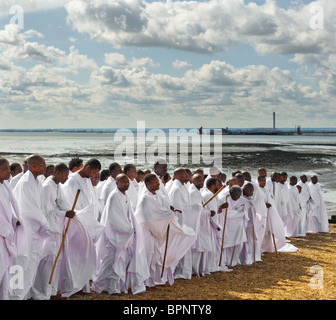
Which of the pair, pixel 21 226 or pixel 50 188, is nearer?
pixel 21 226

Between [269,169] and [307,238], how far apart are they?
3191 cm

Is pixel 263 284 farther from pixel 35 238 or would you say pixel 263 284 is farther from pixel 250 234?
pixel 35 238

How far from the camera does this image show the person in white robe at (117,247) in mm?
9641

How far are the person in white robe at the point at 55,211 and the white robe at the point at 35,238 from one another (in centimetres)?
12

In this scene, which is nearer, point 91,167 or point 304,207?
point 91,167

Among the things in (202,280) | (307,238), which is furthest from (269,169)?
(202,280)

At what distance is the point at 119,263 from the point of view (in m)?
9.67

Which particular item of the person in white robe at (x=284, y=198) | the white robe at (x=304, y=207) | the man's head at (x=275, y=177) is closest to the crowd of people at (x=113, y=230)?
the man's head at (x=275, y=177)

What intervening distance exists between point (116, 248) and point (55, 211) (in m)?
Answer: 1.48

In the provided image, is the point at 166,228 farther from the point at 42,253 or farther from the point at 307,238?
the point at 307,238

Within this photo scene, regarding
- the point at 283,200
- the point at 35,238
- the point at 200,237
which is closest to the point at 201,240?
the point at 200,237

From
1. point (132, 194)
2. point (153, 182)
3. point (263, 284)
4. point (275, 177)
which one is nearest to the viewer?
point (153, 182)

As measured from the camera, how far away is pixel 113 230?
975 cm

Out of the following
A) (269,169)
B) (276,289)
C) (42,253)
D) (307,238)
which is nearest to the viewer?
(42,253)
